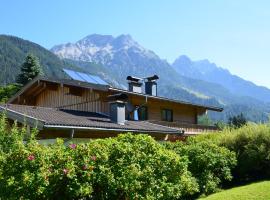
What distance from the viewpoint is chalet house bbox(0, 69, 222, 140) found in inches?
753

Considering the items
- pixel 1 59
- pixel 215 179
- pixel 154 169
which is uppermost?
pixel 1 59

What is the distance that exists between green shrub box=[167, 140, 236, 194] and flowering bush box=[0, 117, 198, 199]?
3.35 meters

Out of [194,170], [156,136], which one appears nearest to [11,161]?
[194,170]

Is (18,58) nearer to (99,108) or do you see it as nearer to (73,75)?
(73,75)

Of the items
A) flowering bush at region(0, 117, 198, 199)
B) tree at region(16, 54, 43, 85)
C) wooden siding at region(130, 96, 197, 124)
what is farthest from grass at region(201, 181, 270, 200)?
tree at region(16, 54, 43, 85)

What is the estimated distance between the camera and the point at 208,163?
14914 mm

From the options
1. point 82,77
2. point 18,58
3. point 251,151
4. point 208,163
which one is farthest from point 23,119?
point 18,58

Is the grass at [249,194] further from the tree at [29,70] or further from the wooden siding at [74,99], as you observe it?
the tree at [29,70]

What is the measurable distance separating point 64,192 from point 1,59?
155m

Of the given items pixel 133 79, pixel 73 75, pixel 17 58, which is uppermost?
pixel 17 58

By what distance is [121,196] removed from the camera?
9758mm

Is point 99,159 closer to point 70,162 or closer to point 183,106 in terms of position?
point 70,162

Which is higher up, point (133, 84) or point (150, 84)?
point (150, 84)

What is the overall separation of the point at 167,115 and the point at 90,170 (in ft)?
77.4
